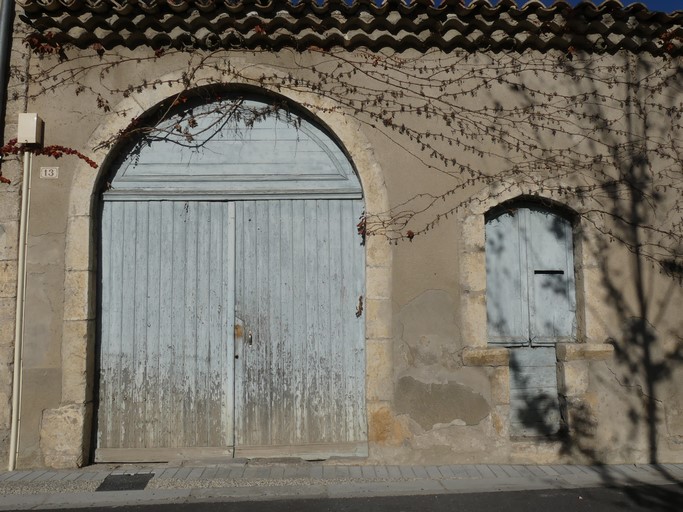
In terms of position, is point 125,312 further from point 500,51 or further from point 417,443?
point 500,51

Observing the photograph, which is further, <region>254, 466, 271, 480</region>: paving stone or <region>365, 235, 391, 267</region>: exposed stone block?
<region>365, 235, 391, 267</region>: exposed stone block

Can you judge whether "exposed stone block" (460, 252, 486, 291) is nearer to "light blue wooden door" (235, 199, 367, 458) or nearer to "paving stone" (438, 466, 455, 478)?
"light blue wooden door" (235, 199, 367, 458)

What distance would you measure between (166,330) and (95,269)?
0.83 metres

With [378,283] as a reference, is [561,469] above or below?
below

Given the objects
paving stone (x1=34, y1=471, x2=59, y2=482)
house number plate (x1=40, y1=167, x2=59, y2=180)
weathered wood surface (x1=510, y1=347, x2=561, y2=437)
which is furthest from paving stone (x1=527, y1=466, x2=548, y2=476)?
house number plate (x1=40, y1=167, x2=59, y2=180)

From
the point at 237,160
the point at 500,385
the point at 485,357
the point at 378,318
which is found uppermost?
the point at 237,160

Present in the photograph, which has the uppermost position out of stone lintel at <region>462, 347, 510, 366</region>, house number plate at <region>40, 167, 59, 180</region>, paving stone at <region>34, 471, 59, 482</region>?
house number plate at <region>40, 167, 59, 180</region>

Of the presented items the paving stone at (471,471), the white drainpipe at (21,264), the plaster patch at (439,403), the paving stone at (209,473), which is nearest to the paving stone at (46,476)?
the white drainpipe at (21,264)

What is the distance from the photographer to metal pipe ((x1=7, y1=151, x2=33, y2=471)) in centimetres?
495

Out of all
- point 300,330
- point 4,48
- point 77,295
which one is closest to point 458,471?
point 300,330

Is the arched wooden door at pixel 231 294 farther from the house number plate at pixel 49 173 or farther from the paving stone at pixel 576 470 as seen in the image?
the paving stone at pixel 576 470

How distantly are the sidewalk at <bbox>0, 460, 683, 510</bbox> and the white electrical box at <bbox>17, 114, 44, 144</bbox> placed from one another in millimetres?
2781

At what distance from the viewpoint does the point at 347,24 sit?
5367 mm

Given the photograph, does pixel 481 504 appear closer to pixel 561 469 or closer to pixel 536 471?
pixel 536 471
